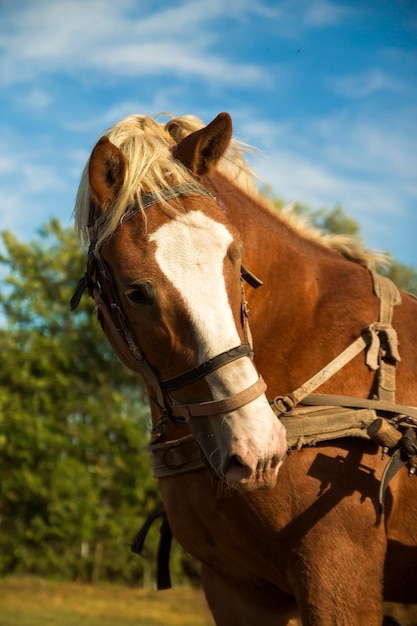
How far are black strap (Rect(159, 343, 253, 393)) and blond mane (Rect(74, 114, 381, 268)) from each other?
2.31 ft

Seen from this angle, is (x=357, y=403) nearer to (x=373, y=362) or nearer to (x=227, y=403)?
(x=373, y=362)

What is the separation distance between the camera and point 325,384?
123 inches

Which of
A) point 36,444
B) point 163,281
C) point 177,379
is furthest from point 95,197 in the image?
point 36,444

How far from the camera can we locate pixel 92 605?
1251 centimetres

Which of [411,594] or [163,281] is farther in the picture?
[411,594]

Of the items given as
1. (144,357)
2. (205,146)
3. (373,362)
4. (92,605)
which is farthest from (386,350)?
(92,605)

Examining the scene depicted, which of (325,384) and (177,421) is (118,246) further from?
(325,384)

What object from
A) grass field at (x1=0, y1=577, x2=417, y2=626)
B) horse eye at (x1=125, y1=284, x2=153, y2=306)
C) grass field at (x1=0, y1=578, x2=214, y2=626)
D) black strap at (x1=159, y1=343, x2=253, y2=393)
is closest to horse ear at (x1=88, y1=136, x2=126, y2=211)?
horse eye at (x1=125, y1=284, x2=153, y2=306)

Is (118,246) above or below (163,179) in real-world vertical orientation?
below

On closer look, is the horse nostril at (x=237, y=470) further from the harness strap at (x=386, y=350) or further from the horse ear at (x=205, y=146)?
the horse ear at (x=205, y=146)

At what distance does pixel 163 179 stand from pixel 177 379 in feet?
2.88

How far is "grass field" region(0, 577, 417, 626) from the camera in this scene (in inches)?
432

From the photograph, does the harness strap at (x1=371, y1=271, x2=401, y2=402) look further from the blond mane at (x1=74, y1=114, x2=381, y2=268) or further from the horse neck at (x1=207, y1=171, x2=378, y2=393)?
the blond mane at (x1=74, y1=114, x2=381, y2=268)

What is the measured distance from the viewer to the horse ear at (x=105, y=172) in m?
2.98
